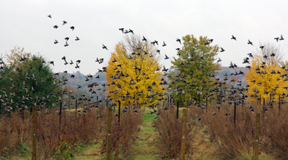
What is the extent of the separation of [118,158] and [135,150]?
1988 millimetres

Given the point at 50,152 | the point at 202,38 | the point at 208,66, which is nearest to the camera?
the point at 50,152

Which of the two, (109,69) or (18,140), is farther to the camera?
(109,69)

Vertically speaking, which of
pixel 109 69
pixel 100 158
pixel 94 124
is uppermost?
pixel 109 69

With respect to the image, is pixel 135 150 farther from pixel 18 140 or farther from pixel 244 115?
pixel 244 115

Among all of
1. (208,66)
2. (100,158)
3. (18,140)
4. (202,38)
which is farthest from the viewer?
(202,38)

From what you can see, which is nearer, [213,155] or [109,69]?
[213,155]

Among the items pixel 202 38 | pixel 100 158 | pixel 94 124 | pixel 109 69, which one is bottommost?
pixel 100 158

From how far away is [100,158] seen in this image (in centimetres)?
1173

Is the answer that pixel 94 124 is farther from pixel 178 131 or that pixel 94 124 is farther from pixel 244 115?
pixel 244 115

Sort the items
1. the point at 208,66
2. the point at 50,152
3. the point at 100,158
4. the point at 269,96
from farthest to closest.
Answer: the point at 208,66 < the point at 269,96 < the point at 100,158 < the point at 50,152

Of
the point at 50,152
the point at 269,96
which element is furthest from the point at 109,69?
the point at 50,152

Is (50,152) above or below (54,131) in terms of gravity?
below

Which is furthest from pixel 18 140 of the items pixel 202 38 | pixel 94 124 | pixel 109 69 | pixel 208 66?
pixel 202 38

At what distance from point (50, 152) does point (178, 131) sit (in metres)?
5.55
